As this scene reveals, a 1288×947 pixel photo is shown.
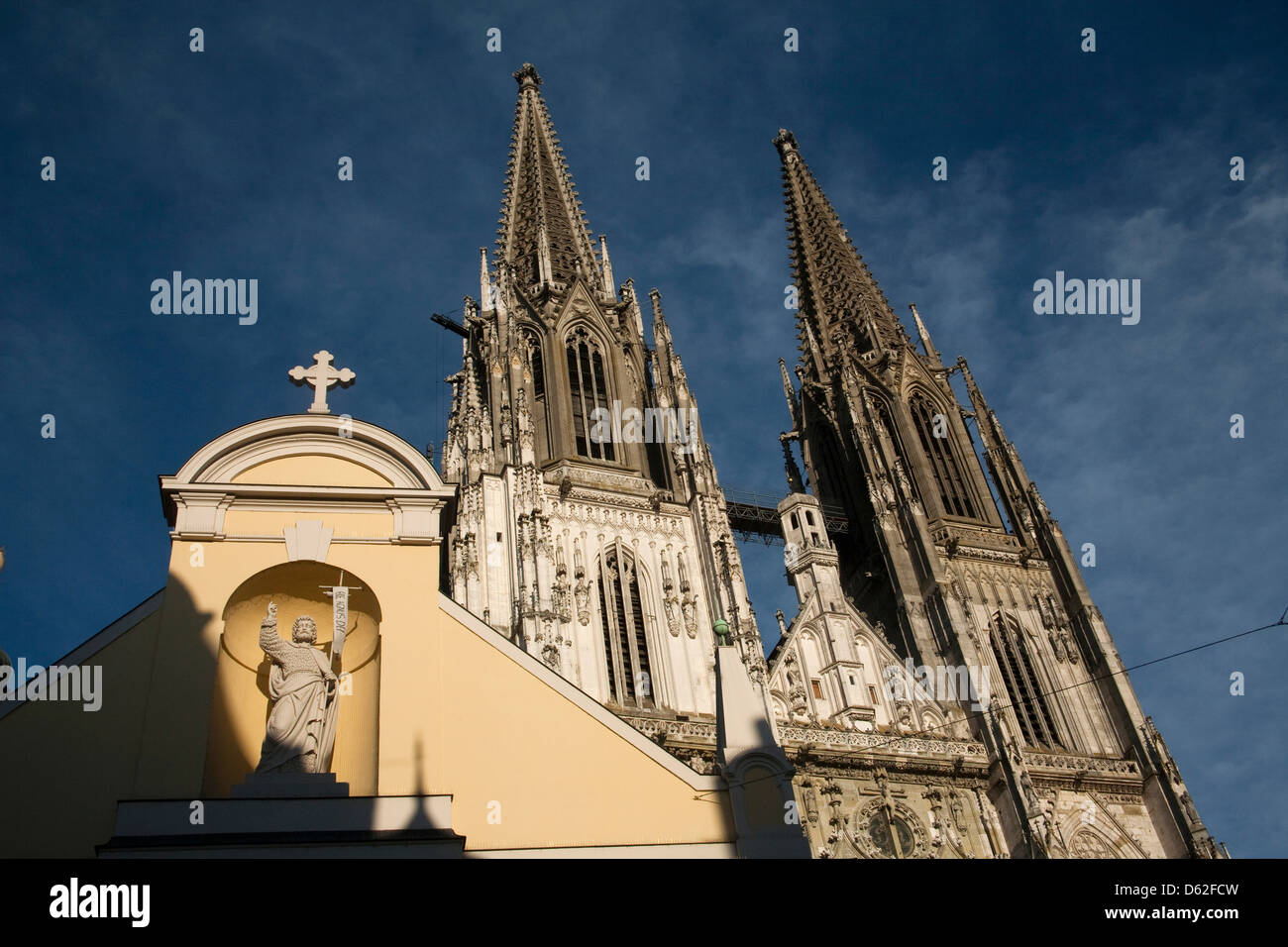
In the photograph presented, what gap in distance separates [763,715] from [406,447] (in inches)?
176

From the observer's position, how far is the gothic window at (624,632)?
27781mm

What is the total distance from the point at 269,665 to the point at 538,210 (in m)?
36.9

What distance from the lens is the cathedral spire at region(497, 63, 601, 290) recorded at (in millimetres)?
42094

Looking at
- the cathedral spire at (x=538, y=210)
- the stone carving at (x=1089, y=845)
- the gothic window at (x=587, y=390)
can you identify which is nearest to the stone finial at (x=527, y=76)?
the cathedral spire at (x=538, y=210)

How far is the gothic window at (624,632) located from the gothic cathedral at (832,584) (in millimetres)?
66

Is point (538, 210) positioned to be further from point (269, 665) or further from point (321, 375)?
point (269, 665)

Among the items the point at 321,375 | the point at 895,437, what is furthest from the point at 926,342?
the point at 321,375

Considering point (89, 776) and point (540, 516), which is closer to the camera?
point (89, 776)

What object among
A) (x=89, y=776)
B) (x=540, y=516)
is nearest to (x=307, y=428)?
(x=89, y=776)

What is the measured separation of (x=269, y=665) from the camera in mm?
10602

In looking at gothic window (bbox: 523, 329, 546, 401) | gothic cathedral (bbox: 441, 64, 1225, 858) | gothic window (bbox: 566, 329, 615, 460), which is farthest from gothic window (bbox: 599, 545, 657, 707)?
gothic window (bbox: 523, 329, 546, 401)

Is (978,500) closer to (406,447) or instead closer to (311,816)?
(406,447)

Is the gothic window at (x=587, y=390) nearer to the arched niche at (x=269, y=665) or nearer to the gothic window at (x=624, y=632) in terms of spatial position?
the gothic window at (x=624, y=632)
